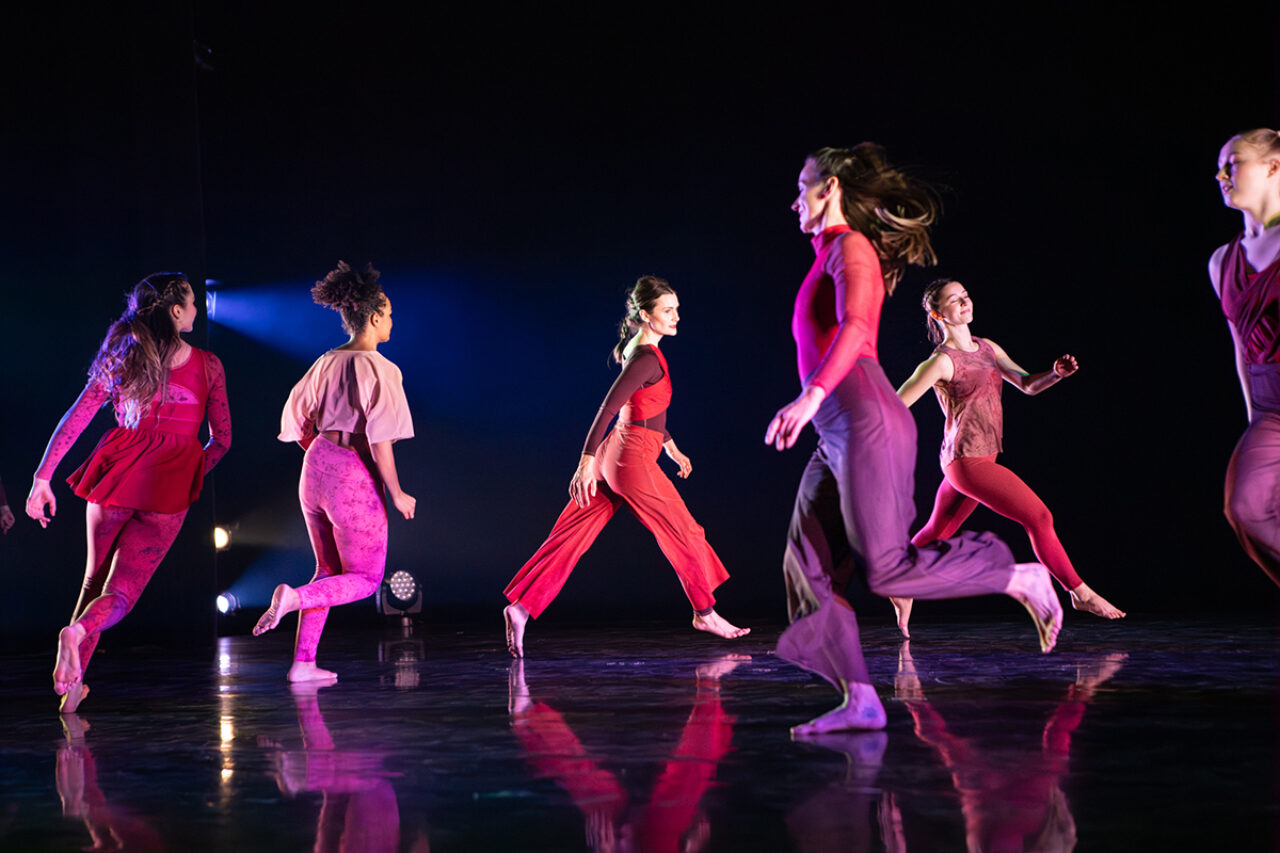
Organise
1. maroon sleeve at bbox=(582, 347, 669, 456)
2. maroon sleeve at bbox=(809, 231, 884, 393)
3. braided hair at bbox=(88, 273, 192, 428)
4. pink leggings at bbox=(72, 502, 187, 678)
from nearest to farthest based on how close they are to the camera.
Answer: maroon sleeve at bbox=(809, 231, 884, 393) → pink leggings at bbox=(72, 502, 187, 678) → braided hair at bbox=(88, 273, 192, 428) → maroon sleeve at bbox=(582, 347, 669, 456)

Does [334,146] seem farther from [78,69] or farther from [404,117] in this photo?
[78,69]

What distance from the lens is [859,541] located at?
108 inches

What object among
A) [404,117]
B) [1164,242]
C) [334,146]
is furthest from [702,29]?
[1164,242]

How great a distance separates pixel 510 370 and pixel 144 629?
2.78 meters

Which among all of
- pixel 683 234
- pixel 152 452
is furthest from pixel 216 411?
pixel 683 234

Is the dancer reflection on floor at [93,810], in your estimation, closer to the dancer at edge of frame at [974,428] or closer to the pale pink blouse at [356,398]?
the pale pink blouse at [356,398]

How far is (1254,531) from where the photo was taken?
3094 millimetres

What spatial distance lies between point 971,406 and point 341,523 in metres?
2.84

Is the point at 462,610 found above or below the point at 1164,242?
below

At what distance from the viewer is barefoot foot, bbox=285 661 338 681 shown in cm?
430

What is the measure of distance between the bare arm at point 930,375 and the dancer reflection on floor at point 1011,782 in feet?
6.51

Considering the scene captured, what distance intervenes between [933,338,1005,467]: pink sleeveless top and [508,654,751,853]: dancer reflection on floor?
7.03ft

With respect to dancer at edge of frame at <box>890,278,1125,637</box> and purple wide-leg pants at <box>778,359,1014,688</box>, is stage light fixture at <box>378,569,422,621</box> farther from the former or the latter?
purple wide-leg pants at <box>778,359,1014,688</box>

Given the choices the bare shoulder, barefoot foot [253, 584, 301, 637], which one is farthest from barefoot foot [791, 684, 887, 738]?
barefoot foot [253, 584, 301, 637]
